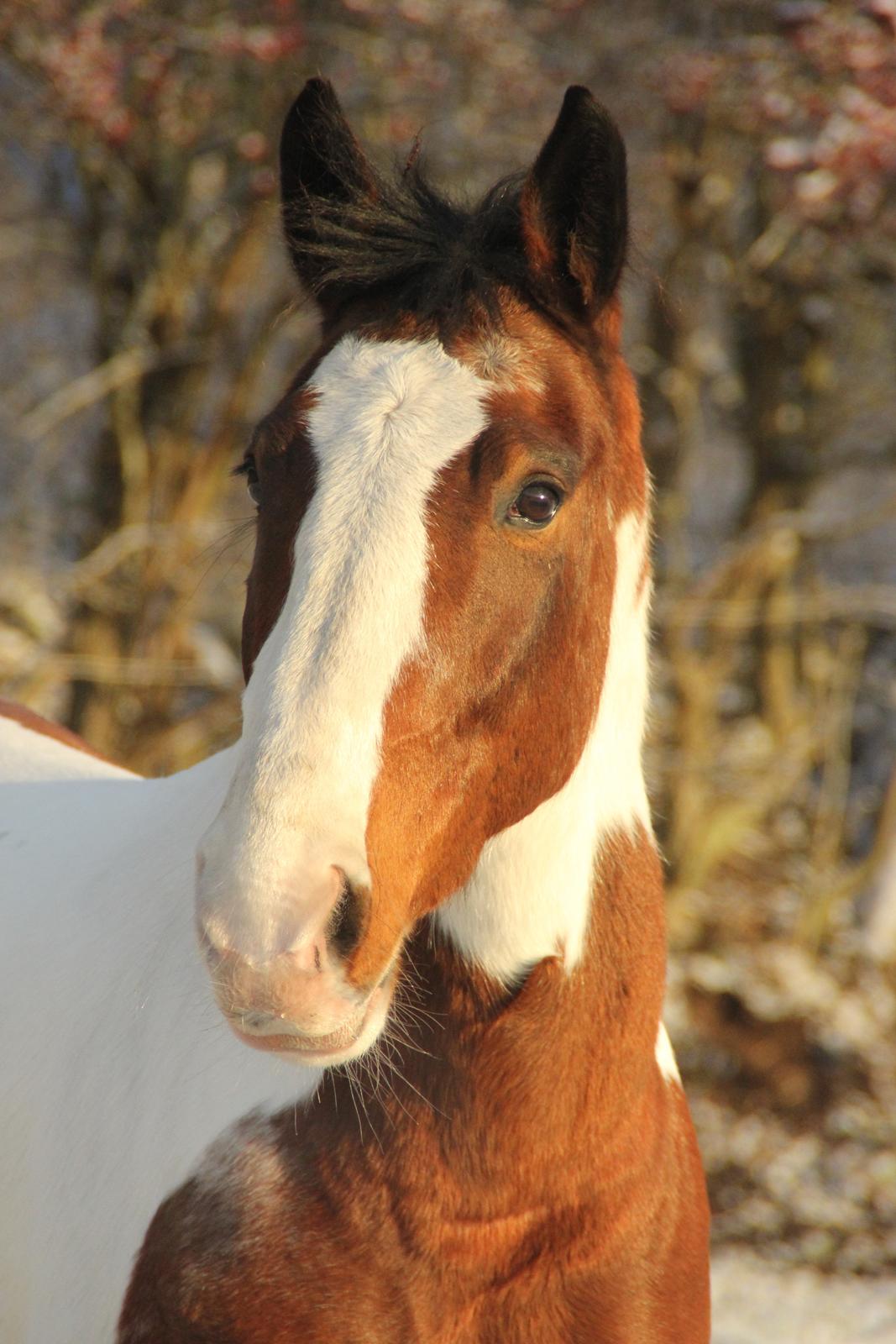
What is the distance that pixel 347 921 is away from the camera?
1.38 metres

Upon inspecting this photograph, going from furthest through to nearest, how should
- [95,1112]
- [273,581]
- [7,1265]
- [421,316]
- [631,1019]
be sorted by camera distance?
[7,1265] → [95,1112] → [631,1019] → [421,316] → [273,581]

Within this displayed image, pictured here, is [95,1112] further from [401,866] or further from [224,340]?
[224,340]

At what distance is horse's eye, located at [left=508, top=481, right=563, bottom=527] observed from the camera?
159 centimetres

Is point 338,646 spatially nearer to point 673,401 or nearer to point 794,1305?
point 794,1305

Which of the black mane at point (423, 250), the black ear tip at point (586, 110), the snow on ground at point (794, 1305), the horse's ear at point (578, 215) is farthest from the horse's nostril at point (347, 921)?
the snow on ground at point (794, 1305)

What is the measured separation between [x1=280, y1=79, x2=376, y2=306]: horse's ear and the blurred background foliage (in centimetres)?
221

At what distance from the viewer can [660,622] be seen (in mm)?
5699

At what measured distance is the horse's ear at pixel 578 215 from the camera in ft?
5.64

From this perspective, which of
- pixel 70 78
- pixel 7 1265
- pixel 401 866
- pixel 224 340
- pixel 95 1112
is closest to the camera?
pixel 401 866

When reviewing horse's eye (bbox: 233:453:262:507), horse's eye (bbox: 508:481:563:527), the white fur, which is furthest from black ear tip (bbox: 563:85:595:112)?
the white fur

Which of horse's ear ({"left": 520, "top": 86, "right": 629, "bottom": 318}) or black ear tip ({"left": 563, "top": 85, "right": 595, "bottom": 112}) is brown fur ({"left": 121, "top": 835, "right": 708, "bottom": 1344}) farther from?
black ear tip ({"left": 563, "top": 85, "right": 595, "bottom": 112})

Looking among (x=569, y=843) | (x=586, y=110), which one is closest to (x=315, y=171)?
(x=586, y=110)

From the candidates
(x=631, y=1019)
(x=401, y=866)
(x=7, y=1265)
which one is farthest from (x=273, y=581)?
(x=7, y=1265)

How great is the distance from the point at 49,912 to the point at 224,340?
12.0 feet
